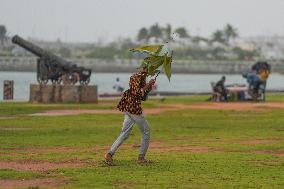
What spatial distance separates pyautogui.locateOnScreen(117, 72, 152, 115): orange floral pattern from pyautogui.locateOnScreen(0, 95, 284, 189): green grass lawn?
3.63 feet

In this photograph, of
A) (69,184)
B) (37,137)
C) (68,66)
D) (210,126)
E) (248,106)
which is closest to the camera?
(69,184)

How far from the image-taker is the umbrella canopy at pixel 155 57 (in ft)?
65.2

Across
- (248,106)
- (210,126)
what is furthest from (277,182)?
(248,106)

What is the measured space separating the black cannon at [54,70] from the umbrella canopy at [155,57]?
30734 millimetres

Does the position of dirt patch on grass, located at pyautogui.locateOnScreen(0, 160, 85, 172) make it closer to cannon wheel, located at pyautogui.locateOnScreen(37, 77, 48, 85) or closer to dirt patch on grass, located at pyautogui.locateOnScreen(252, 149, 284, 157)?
dirt patch on grass, located at pyautogui.locateOnScreen(252, 149, 284, 157)

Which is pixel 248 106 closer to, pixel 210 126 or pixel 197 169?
pixel 210 126

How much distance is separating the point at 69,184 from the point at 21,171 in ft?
6.68

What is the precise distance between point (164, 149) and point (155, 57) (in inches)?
168

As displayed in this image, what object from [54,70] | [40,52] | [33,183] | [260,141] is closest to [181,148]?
[260,141]

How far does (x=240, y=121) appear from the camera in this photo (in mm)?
36000

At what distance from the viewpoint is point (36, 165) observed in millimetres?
19594

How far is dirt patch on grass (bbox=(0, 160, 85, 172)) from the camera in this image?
1902 centimetres

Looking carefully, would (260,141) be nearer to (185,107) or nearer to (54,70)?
(185,107)

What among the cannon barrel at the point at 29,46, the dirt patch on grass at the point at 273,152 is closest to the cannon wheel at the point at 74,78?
the cannon barrel at the point at 29,46
